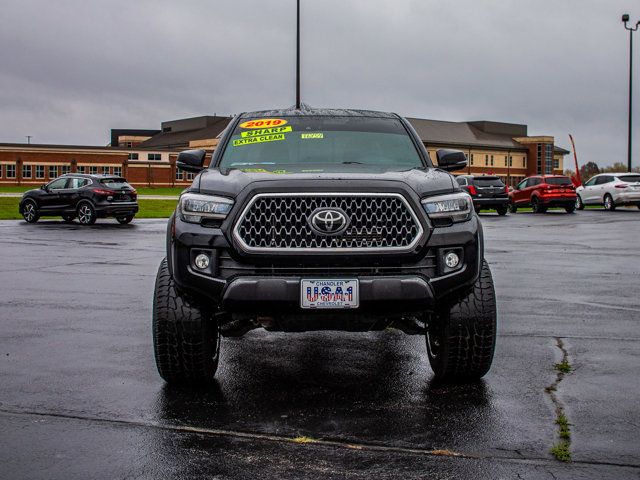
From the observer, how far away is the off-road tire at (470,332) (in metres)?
5.20

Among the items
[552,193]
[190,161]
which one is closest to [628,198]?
[552,193]

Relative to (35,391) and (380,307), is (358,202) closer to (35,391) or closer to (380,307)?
(380,307)

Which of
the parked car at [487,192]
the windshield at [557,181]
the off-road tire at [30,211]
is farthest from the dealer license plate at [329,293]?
the windshield at [557,181]

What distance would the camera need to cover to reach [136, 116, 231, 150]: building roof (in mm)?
118312

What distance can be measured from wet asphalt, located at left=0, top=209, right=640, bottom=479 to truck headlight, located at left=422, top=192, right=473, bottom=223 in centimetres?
111

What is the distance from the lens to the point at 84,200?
27922 millimetres

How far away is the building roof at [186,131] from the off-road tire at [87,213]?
286 feet

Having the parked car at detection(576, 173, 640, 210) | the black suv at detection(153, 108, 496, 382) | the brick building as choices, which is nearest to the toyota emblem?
the black suv at detection(153, 108, 496, 382)

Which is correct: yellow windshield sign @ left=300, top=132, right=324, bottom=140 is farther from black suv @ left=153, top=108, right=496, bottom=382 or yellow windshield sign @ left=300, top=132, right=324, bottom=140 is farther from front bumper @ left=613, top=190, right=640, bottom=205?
front bumper @ left=613, top=190, right=640, bottom=205

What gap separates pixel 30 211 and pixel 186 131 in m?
101

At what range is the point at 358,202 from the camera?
5.02 m

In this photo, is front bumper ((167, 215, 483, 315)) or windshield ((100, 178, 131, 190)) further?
windshield ((100, 178, 131, 190))

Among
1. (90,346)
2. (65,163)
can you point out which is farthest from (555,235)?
Result: (65,163)

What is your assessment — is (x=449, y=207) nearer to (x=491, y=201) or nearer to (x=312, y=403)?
(x=312, y=403)
